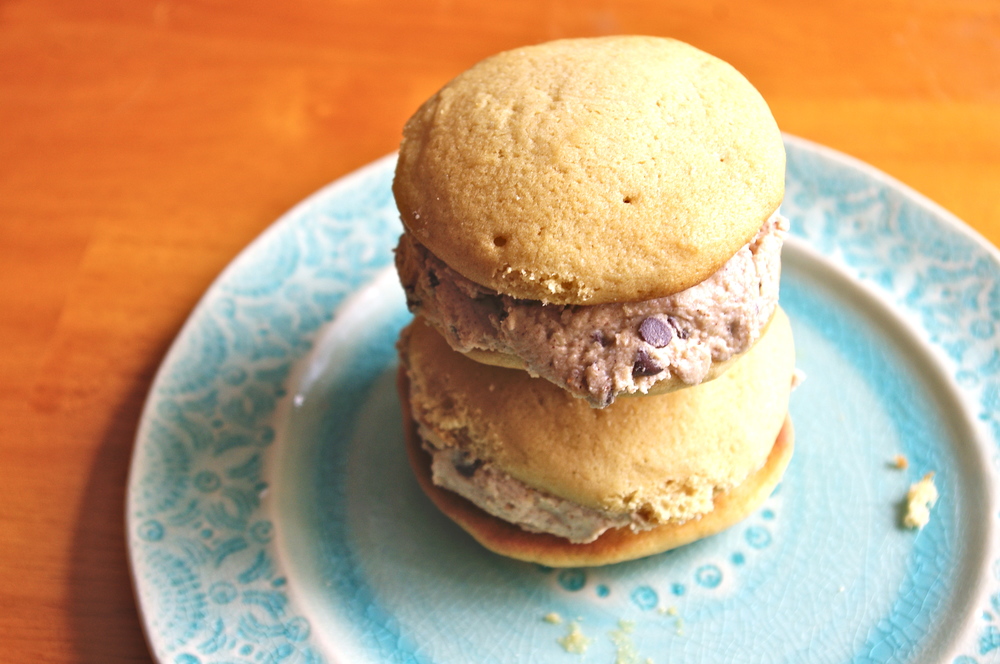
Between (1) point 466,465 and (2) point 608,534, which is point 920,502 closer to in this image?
(2) point 608,534

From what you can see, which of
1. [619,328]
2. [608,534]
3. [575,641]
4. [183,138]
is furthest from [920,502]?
[183,138]

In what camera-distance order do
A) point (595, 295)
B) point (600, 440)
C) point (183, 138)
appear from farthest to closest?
point (183, 138)
point (600, 440)
point (595, 295)

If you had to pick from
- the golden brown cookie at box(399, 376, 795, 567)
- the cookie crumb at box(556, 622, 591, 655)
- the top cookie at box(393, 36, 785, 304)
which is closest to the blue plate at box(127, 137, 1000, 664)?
the cookie crumb at box(556, 622, 591, 655)

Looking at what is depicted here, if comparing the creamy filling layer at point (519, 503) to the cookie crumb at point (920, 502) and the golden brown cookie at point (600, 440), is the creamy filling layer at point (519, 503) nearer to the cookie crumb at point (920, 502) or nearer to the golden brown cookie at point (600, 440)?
the golden brown cookie at point (600, 440)

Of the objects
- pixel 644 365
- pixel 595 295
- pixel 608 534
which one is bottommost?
pixel 608 534

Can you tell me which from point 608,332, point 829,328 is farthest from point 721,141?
point 829,328

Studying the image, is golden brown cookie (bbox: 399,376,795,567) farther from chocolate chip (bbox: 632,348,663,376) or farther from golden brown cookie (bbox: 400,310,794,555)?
chocolate chip (bbox: 632,348,663,376)

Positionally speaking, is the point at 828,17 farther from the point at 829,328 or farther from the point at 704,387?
the point at 704,387
